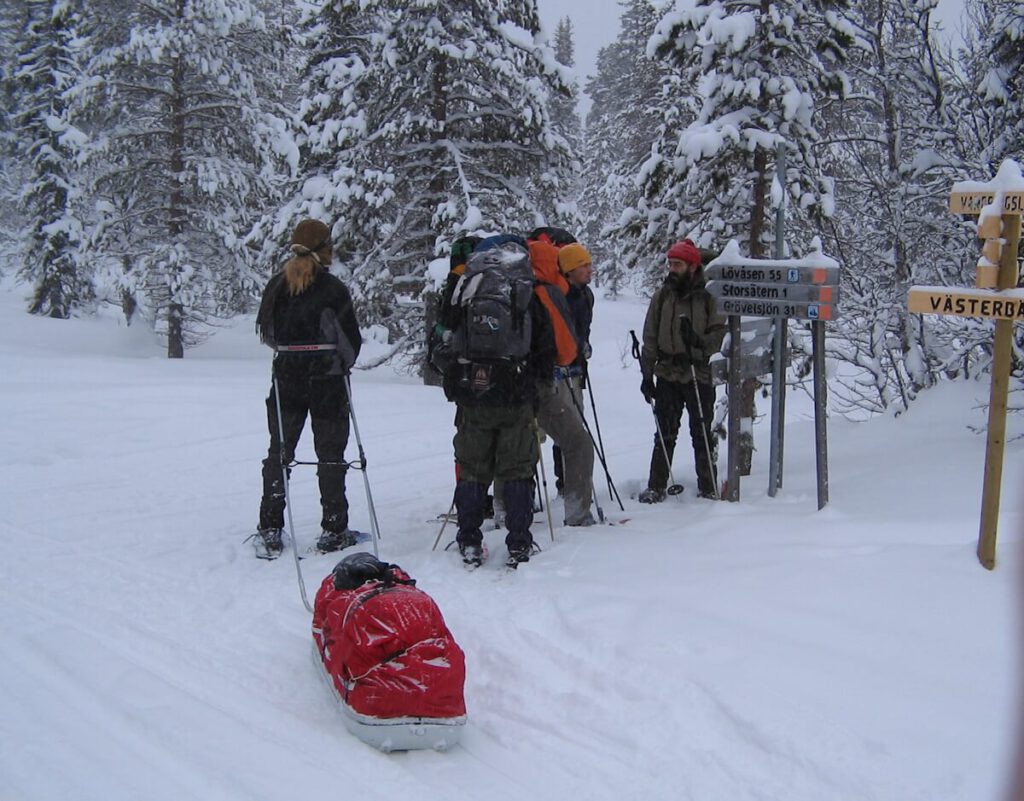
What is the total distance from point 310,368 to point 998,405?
4384mm

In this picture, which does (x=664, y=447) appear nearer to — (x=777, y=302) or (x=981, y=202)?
(x=777, y=302)

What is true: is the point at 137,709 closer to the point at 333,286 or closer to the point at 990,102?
the point at 333,286

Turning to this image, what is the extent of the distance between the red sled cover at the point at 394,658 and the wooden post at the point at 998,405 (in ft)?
9.65

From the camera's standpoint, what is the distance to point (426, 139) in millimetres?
15492

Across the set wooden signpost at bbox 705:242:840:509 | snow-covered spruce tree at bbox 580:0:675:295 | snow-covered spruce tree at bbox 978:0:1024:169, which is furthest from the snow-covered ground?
snow-covered spruce tree at bbox 580:0:675:295

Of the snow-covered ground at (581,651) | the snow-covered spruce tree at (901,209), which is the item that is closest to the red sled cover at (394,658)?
the snow-covered ground at (581,651)

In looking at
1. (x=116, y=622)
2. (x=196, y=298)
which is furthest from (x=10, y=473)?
(x=196, y=298)

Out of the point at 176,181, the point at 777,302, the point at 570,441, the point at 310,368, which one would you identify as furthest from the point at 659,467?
the point at 176,181

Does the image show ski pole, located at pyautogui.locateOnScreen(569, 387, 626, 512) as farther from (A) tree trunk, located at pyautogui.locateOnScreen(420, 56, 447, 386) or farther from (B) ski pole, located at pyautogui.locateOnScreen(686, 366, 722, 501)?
(A) tree trunk, located at pyautogui.locateOnScreen(420, 56, 447, 386)

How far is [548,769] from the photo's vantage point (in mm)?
3521

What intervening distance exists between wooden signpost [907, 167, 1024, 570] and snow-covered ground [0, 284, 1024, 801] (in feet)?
1.21

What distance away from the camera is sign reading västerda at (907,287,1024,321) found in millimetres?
4387

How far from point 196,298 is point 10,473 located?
12285mm

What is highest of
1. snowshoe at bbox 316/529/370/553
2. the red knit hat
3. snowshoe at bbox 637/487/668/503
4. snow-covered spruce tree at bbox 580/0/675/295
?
snow-covered spruce tree at bbox 580/0/675/295
